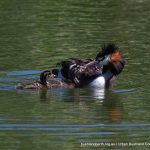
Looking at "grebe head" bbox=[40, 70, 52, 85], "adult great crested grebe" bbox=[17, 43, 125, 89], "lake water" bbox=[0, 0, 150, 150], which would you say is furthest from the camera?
"grebe head" bbox=[40, 70, 52, 85]

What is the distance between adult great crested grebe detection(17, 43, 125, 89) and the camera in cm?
1443

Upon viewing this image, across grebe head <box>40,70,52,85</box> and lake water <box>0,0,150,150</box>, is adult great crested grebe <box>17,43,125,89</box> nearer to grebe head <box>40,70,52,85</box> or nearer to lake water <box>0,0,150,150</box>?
grebe head <box>40,70,52,85</box>

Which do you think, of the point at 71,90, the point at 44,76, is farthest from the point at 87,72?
the point at 44,76

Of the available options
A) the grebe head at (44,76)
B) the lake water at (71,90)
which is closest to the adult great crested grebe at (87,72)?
the grebe head at (44,76)

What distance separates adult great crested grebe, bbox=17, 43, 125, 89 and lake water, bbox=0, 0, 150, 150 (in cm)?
15

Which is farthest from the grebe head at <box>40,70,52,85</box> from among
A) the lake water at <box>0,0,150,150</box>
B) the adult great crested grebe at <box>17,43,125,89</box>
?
the lake water at <box>0,0,150,150</box>

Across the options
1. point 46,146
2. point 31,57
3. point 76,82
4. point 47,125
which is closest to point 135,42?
point 31,57

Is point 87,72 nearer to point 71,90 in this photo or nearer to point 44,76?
point 71,90

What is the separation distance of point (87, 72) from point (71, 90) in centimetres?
41

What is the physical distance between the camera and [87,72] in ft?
47.6

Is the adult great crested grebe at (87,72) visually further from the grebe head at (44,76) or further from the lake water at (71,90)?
the lake water at (71,90)

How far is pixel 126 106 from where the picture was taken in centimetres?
1350

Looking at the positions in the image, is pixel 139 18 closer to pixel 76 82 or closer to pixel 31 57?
pixel 31 57

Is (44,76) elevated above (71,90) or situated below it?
above
